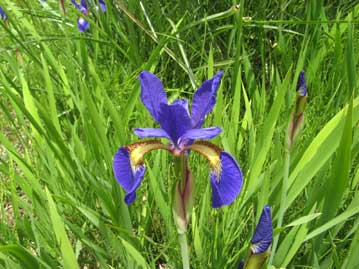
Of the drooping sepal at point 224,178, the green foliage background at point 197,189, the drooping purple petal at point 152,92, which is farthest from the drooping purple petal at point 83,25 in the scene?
the drooping sepal at point 224,178

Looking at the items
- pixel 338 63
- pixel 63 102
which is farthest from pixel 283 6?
pixel 63 102

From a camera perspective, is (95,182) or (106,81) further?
(106,81)

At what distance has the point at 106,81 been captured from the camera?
1.41m

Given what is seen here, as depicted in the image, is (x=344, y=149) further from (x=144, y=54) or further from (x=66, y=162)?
(x=144, y=54)

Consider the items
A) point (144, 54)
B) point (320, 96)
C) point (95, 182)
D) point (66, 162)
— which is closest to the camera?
point (95, 182)

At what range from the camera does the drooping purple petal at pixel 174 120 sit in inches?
27.3

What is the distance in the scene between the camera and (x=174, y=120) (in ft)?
2.31

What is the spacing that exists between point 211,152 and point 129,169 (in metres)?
0.12

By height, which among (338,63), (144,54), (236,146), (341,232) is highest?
(144,54)

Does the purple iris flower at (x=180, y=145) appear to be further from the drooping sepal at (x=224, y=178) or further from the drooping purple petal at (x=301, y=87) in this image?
the drooping purple petal at (x=301, y=87)

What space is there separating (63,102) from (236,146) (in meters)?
0.65

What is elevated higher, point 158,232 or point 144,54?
point 144,54

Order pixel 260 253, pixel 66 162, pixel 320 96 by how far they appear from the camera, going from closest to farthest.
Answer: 1. pixel 260 253
2. pixel 66 162
3. pixel 320 96

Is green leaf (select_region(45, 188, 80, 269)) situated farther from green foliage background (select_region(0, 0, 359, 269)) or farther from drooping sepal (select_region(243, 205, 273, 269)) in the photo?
drooping sepal (select_region(243, 205, 273, 269))
